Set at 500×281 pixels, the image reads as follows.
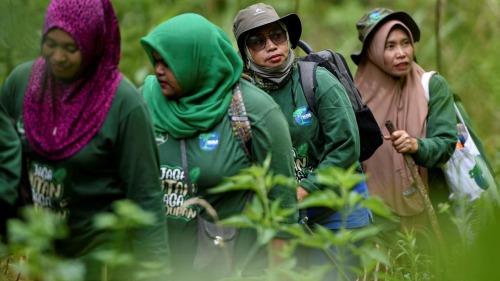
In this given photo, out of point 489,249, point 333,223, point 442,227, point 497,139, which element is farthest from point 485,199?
point 497,139

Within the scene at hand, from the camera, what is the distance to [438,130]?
6055 millimetres

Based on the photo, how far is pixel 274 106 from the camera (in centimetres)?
464

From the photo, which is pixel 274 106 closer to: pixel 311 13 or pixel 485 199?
pixel 485 199

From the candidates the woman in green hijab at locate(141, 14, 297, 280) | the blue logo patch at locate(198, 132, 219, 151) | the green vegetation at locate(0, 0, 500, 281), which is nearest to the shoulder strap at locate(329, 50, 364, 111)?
the green vegetation at locate(0, 0, 500, 281)

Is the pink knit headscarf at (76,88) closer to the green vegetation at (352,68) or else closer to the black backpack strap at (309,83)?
the green vegetation at (352,68)

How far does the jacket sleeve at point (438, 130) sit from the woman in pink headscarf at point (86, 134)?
2.24 meters

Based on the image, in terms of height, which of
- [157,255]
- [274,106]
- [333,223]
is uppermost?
[274,106]

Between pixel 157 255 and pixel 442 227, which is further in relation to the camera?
pixel 442 227

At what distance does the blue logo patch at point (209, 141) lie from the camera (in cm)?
462

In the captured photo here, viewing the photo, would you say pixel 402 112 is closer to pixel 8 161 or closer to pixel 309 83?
pixel 309 83

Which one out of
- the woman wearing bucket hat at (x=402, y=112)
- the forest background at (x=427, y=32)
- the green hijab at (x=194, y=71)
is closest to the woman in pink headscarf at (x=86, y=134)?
the green hijab at (x=194, y=71)

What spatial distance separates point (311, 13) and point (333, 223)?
8.38 m

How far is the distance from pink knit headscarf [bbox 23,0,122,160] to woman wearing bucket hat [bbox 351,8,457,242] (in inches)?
89.9

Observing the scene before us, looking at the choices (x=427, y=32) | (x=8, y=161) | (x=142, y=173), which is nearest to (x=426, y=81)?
(x=142, y=173)
